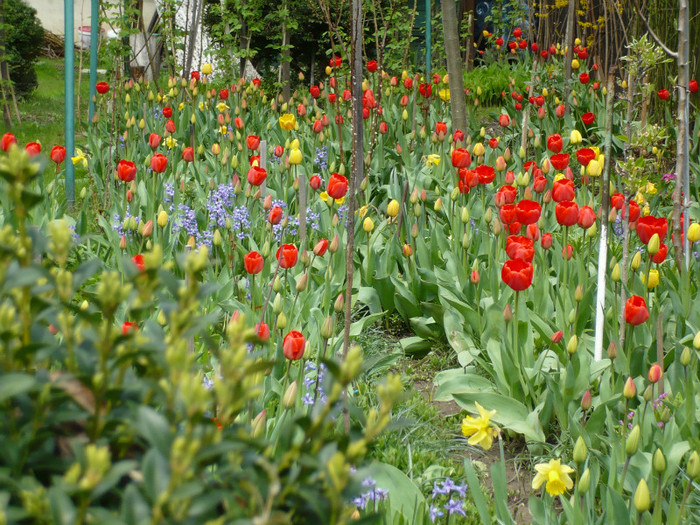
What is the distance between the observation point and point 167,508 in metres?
0.76

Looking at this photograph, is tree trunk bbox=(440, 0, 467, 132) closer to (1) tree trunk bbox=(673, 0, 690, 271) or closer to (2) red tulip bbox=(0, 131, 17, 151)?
(1) tree trunk bbox=(673, 0, 690, 271)

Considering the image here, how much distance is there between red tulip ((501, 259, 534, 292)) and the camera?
2420 mm

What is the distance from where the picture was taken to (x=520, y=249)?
250cm

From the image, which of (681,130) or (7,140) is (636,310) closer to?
(681,130)

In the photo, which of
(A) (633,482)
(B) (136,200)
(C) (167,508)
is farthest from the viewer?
(B) (136,200)

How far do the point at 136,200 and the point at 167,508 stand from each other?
348 cm

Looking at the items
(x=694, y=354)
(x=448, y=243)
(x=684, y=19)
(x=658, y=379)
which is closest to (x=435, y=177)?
(x=448, y=243)

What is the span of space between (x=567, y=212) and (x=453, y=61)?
278 centimetres

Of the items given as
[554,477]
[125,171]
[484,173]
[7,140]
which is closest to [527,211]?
[484,173]

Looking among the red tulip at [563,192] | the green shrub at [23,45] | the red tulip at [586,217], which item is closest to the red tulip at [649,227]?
the red tulip at [586,217]

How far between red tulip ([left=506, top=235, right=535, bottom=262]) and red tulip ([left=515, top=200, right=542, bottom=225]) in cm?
32

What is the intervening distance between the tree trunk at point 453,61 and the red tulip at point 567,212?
8.84ft

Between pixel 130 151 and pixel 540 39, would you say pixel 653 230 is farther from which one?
pixel 540 39

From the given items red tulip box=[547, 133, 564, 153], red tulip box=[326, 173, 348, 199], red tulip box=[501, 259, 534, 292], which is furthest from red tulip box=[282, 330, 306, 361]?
red tulip box=[547, 133, 564, 153]
